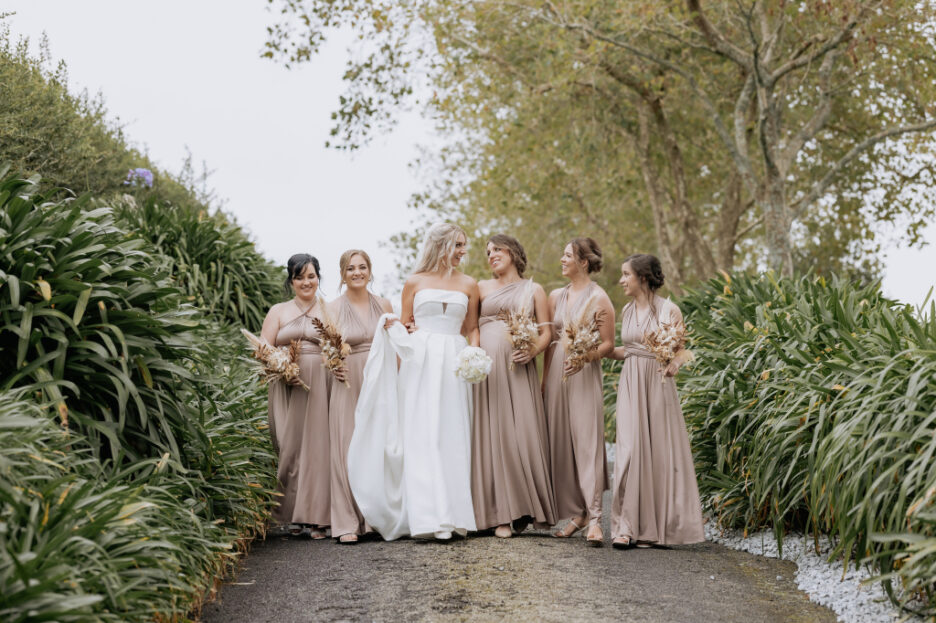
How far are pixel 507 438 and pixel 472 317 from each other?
104cm

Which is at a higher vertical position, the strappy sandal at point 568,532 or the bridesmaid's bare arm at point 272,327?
the bridesmaid's bare arm at point 272,327

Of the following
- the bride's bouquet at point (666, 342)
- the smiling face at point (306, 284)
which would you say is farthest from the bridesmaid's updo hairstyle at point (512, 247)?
the smiling face at point (306, 284)

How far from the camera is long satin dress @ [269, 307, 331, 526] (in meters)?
7.66

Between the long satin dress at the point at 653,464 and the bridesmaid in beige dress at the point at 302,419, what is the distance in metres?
2.35

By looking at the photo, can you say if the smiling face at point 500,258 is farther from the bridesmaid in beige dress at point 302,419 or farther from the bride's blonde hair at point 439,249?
the bridesmaid in beige dress at point 302,419

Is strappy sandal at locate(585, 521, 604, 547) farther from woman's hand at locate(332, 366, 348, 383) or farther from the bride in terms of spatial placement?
woman's hand at locate(332, 366, 348, 383)

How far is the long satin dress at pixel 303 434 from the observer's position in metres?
7.66

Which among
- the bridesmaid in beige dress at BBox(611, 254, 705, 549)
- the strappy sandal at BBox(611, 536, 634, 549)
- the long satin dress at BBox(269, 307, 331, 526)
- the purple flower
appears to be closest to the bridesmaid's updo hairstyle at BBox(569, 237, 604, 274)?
the bridesmaid in beige dress at BBox(611, 254, 705, 549)

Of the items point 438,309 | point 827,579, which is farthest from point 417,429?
point 827,579

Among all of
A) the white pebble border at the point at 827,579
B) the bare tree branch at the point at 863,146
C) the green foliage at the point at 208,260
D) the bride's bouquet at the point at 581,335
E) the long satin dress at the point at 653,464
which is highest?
the bare tree branch at the point at 863,146

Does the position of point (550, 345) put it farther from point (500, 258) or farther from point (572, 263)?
point (500, 258)

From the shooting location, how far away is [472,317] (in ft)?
25.9

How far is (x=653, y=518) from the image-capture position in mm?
7328

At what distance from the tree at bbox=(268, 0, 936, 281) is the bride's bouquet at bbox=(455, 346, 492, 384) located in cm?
870
